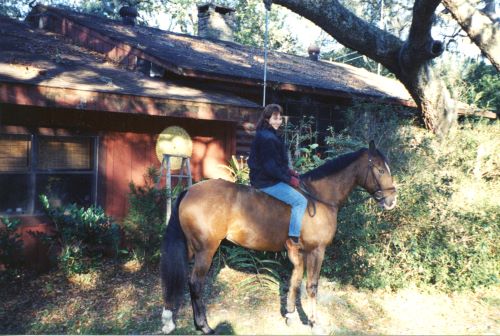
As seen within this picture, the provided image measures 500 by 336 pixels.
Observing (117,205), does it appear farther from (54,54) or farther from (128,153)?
(54,54)

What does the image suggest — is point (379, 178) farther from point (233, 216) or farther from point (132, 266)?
point (132, 266)

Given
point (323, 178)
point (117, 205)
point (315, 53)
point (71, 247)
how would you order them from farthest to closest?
point (315, 53), point (117, 205), point (71, 247), point (323, 178)

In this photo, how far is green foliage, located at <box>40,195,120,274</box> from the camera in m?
6.81

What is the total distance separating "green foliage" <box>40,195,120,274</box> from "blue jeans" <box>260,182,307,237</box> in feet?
10.1

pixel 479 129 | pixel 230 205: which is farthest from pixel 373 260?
pixel 479 129

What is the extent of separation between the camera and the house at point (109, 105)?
278 inches

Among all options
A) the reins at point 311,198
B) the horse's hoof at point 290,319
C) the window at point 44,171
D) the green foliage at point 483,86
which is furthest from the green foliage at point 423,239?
the green foliage at point 483,86

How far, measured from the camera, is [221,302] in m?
6.34

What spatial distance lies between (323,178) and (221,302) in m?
2.22

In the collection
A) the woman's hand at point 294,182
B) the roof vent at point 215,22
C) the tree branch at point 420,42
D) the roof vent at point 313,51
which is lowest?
the woman's hand at point 294,182

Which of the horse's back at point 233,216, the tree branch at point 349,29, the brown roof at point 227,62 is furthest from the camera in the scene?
the brown roof at point 227,62

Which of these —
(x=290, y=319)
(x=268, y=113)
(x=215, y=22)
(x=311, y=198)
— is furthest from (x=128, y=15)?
(x=290, y=319)

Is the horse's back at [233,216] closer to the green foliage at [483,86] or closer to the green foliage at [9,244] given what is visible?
the green foliage at [9,244]

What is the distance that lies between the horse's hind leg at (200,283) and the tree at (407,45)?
4.56m
